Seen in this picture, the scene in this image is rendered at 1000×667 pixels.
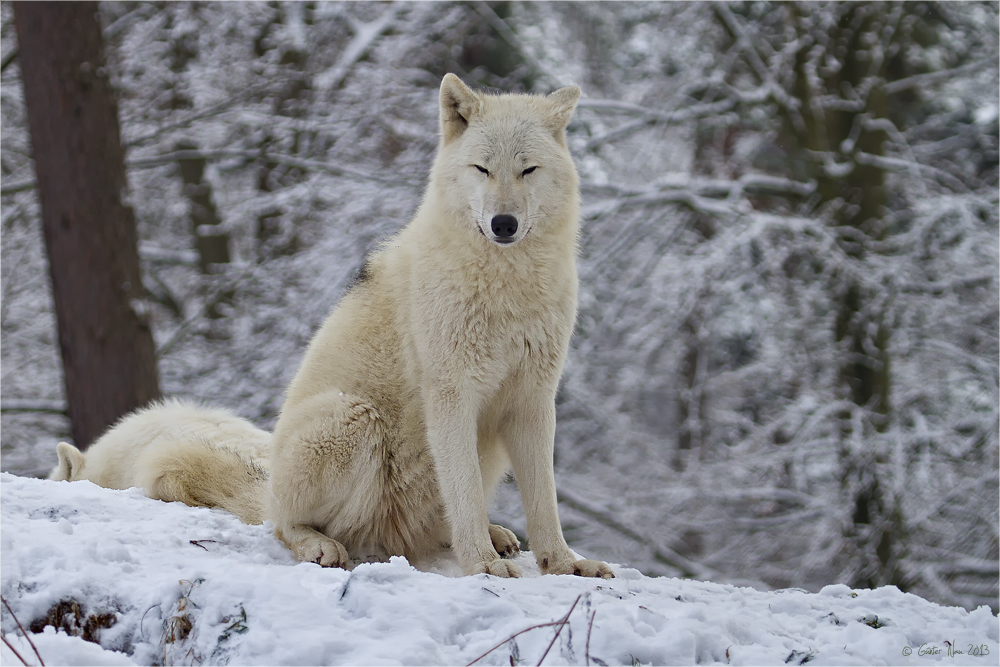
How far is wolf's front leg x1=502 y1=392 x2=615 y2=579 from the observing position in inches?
150

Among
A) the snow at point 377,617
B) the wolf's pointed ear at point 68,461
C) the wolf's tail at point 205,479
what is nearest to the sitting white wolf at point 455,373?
the wolf's tail at point 205,479

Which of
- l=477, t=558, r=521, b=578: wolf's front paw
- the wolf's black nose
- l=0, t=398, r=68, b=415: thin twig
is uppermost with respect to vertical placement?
the wolf's black nose

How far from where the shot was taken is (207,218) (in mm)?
10727

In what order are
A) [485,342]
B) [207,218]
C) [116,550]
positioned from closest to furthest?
1. [116,550]
2. [485,342]
3. [207,218]

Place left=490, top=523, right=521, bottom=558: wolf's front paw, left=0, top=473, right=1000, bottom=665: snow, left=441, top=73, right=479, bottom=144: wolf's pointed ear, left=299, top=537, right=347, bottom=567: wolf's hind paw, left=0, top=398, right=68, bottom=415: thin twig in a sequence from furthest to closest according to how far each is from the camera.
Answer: left=0, top=398, right=68, bottom=415: thin twig, left=490, top=523, right=521, bottom=558: wolf's front paw, left=441, top=73, right=479, bottom=144: wolf's pointed ear, left=299, top=537, right=347, bottom=567: wolf's hind paw, left=0, top=473, right=1000, bottom=665: snow

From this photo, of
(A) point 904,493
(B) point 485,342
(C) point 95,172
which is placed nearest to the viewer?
(B) point 485,342

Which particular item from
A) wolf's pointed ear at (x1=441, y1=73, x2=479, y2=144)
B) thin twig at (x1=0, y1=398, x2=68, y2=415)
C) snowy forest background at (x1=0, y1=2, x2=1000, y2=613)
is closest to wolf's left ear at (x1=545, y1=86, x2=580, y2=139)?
wolf's pointed ear at (x1=441, y1=73, x2=479, y2=144)

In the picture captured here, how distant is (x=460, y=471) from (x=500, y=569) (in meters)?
0.46

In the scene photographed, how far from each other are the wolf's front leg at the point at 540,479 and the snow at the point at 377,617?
1.34ft

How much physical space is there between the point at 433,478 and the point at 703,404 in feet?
25.0

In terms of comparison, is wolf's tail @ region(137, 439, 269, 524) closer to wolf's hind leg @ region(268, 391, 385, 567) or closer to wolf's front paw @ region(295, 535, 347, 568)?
wolf's hind leg @ region(268, 391, 385, 567)

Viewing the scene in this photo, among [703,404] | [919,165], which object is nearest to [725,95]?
[919,165]

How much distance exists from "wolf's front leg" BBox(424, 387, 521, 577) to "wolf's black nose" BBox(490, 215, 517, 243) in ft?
2.34

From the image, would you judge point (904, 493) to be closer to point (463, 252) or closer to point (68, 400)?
point (463, 252)
